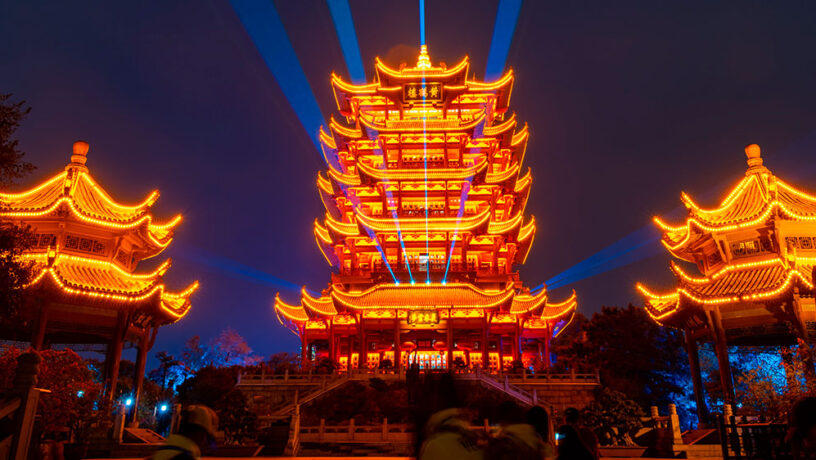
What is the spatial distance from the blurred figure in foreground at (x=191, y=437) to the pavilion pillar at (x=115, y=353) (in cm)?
1898

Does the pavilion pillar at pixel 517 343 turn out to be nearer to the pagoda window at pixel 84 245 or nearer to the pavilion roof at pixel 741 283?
the pavilion roof at pixel 741 283

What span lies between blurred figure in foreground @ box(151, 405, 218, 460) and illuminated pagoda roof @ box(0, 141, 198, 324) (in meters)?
18.8

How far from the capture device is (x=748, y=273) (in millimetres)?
21266

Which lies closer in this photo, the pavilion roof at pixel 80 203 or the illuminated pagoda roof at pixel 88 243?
the illuminated pagoda roof at pixel 88 243

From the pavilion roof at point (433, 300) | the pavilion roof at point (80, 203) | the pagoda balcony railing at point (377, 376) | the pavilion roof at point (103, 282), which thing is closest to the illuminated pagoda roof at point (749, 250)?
the pagoda balcony railing at point (377, 376)

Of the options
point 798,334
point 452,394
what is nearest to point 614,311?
point 798,334

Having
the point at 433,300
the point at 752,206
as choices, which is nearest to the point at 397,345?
the point at 433,300

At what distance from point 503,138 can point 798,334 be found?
62.0 ft

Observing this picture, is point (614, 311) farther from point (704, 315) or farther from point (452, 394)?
point (452, 394)

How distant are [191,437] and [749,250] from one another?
24129 millimetres

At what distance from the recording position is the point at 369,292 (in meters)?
25.8

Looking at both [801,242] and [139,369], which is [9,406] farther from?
[801,242]

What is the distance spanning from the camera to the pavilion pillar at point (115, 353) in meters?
19.7

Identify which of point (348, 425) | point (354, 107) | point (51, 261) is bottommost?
point (348, 425)
